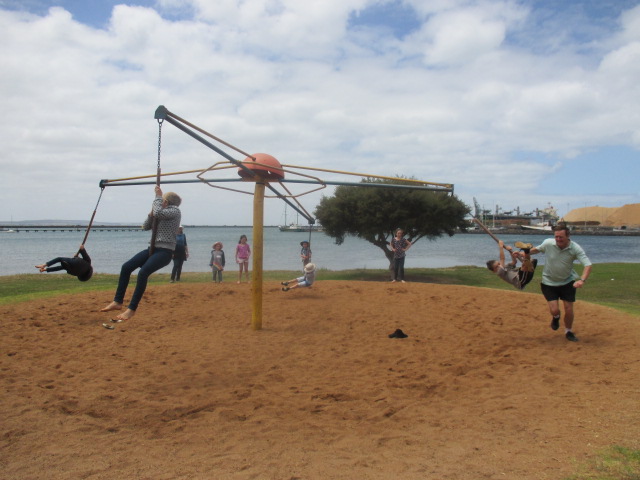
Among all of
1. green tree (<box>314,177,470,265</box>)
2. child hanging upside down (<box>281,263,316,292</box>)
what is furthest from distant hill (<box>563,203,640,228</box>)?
child hanging upside down (<box>281,263,316,292</box>)

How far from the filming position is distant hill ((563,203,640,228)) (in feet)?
498

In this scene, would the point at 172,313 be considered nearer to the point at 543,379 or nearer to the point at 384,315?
the point at 384,315

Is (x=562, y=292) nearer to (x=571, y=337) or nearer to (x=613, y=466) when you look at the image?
(x=571, y=337)

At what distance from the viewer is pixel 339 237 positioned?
2803 cm

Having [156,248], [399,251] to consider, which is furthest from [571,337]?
[399,251]

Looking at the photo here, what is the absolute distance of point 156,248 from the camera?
22.5ft

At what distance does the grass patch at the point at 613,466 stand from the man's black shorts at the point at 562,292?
3.98 metres

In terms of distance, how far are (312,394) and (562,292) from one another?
4.44 meters

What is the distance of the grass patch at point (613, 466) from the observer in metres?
3.57

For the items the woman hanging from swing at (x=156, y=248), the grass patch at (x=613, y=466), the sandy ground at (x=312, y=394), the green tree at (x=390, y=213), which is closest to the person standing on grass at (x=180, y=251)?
the sandy ground at (x=312, y=394)

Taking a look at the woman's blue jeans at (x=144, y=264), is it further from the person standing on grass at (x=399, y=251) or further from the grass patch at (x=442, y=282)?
the person standing on grass at (x=399, y=251)

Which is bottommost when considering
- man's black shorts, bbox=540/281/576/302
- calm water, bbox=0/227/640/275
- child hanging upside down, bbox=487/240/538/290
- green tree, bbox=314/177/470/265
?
calm water, bbox=0/227/640/275

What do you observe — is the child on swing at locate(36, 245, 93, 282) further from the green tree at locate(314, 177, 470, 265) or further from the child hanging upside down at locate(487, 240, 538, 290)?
the green tree at locate(314, 177, 470, 265)

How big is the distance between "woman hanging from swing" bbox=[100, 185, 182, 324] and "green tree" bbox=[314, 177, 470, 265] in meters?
18.3
